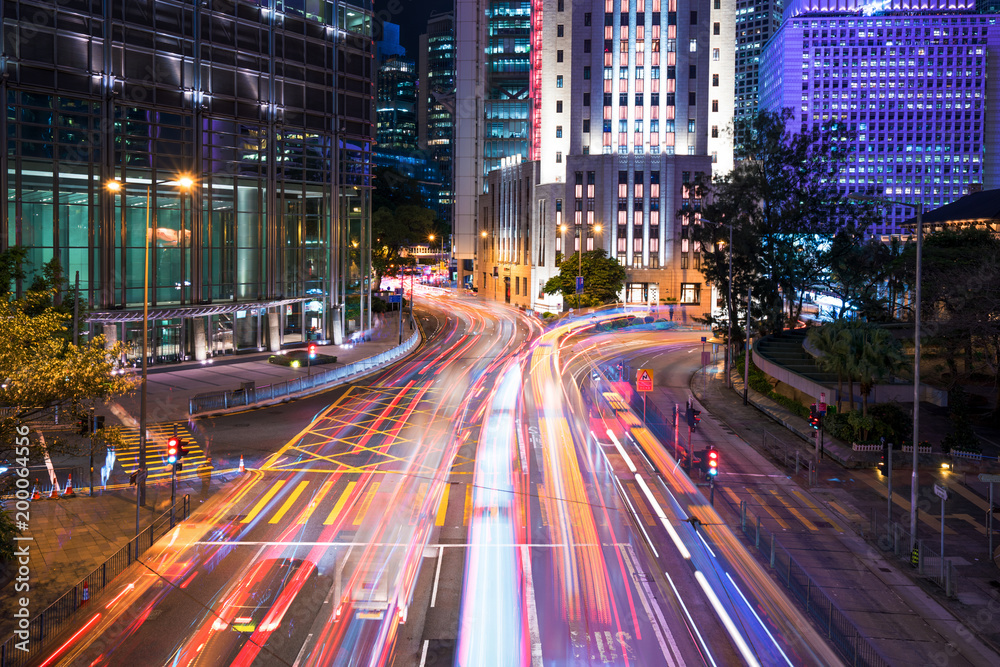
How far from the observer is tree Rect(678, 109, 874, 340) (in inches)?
2232

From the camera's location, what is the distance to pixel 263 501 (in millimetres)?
24016

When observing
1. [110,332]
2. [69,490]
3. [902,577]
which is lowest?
[902,577]

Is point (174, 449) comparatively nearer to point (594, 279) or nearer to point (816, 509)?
point (816, 509)

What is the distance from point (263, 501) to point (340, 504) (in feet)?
7.92

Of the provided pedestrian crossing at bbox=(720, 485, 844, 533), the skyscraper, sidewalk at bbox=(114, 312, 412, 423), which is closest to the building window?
A: the skyscraper

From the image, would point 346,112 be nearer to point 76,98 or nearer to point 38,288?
point 76,98

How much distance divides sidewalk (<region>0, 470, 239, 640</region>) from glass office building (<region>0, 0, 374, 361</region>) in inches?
758

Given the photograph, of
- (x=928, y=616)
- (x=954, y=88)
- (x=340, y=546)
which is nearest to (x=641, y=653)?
(x=928, y=616)

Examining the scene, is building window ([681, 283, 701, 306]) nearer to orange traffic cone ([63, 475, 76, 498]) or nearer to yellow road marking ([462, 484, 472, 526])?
yellow road marking ([462, 484, 472, 526])

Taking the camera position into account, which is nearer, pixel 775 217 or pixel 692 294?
pixel 775 217

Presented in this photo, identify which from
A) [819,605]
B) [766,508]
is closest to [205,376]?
[766,508]

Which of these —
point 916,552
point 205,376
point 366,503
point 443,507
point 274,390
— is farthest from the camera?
point 205,376

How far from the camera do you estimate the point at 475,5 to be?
142 meters

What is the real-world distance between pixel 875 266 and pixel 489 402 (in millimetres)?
32466
